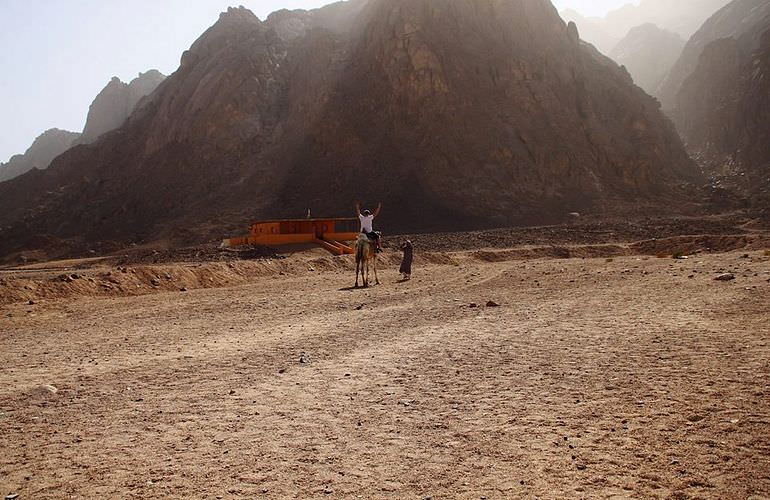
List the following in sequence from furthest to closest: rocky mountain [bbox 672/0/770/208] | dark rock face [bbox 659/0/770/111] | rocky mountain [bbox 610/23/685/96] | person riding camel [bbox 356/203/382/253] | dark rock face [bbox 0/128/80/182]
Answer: dark rock face [bbox 0/128/80/182] < rocky mountain [bbox 610/23/685/96] < dark rock face [bbox 659/0/770/111] < rocky mountain [bbox 672/0/770/208] < person riding camel [bbox 356/203/382/253]

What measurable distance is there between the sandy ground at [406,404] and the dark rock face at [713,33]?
104827 millimetres

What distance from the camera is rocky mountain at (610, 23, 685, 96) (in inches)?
4808

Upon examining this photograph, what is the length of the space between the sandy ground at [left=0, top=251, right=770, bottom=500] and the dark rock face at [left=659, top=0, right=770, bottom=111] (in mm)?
104827

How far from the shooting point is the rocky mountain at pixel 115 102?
126m

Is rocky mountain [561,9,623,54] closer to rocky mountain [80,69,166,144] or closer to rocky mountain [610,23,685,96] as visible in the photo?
rocky mountain [610,23,685,96]

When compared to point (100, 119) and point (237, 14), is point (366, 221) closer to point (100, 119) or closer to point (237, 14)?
point (237, 14)

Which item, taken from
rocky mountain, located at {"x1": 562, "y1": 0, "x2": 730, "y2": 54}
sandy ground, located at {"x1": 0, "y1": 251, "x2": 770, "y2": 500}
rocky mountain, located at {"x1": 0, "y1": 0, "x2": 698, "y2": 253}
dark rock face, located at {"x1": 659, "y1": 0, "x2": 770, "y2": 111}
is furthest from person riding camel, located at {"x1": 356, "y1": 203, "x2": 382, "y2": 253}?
rocky mountain, located at {"x1": 562, "y1": 0, "x2": 730, "y2": 54}

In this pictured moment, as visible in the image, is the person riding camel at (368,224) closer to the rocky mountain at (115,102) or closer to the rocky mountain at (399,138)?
the rocky mountain at (399,138)

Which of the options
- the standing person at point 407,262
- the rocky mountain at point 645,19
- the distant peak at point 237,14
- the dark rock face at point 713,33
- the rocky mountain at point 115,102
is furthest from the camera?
the rocky mountain at point 645,19

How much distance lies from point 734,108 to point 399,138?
2123 inches

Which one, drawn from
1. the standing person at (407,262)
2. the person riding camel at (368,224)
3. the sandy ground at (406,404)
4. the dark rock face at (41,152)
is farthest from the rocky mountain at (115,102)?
the sandy ground at (406,404)

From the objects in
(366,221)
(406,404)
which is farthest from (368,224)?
(406,404)

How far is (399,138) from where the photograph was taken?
58000 millimetres

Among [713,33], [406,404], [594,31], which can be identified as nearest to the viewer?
[406,404]
